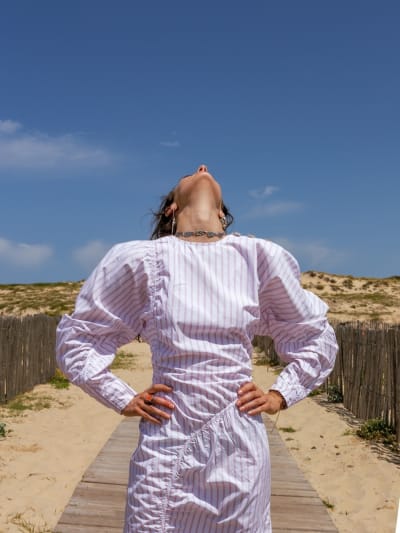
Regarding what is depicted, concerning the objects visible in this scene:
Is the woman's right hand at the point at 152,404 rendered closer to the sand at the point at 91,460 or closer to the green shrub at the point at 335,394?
the sand at the point at 91,460

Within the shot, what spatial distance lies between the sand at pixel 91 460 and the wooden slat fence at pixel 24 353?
60cm

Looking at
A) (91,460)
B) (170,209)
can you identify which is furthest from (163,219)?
(91,460)

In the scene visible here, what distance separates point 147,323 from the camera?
5.33ft

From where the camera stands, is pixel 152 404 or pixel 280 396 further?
pixel 280 396

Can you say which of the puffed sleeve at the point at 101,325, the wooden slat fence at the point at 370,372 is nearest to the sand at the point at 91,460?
the wooden slat fence at the point at 370,372

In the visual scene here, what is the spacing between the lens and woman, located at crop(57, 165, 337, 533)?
148 centimetres

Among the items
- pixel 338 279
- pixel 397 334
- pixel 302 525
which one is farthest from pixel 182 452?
pixel 338 279

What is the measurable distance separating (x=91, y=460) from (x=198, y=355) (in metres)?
5.02

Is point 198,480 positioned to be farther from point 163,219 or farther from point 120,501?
point 120,501

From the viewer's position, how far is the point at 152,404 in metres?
1.54

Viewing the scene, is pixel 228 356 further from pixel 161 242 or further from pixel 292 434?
pixel 292 434

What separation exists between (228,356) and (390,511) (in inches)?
154

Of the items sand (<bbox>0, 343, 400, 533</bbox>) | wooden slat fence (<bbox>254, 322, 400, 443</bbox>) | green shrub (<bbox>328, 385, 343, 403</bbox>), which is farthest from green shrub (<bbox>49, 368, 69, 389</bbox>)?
wooden slat fence (<bbox>254, 322, 400, 443</bbox>)

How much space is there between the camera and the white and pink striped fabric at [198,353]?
1482 mm
